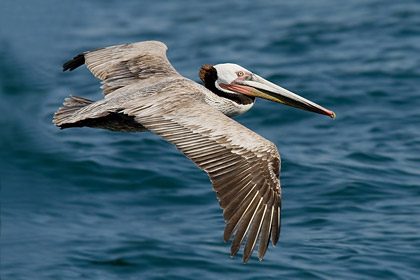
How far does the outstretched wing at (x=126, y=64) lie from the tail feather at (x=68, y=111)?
384 mm

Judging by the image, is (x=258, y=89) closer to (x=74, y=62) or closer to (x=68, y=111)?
(x=68, y=111)

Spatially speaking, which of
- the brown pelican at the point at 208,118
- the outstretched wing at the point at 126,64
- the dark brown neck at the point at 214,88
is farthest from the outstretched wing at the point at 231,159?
the outstretched wing at the point at 126,64

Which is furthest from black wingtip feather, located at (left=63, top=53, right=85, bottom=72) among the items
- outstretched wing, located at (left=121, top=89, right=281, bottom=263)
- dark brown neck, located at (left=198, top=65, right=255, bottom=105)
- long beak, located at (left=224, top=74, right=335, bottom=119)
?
outstretched wing, located at (left=121, top=89, right=281, bottom=263)

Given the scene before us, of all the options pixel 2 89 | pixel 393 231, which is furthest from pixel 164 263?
pixel 2 89

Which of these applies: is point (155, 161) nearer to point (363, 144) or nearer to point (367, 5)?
point (363, 144)

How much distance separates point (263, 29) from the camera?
18.8 m

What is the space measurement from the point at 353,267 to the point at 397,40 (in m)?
8.79

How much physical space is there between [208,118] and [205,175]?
12.9 feet

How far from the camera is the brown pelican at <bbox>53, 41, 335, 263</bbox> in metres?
7.29

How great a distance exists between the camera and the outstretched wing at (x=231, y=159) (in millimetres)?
7195

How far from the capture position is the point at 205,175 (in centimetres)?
1195

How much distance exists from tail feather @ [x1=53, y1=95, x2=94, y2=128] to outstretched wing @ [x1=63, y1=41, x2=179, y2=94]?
15.1 inches

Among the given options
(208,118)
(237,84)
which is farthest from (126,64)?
(208,118)

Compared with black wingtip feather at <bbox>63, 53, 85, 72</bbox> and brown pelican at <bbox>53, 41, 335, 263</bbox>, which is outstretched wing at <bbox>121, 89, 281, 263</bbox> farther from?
black wingtip feather at <bbox>63, 53, 85, 72</bbox>
